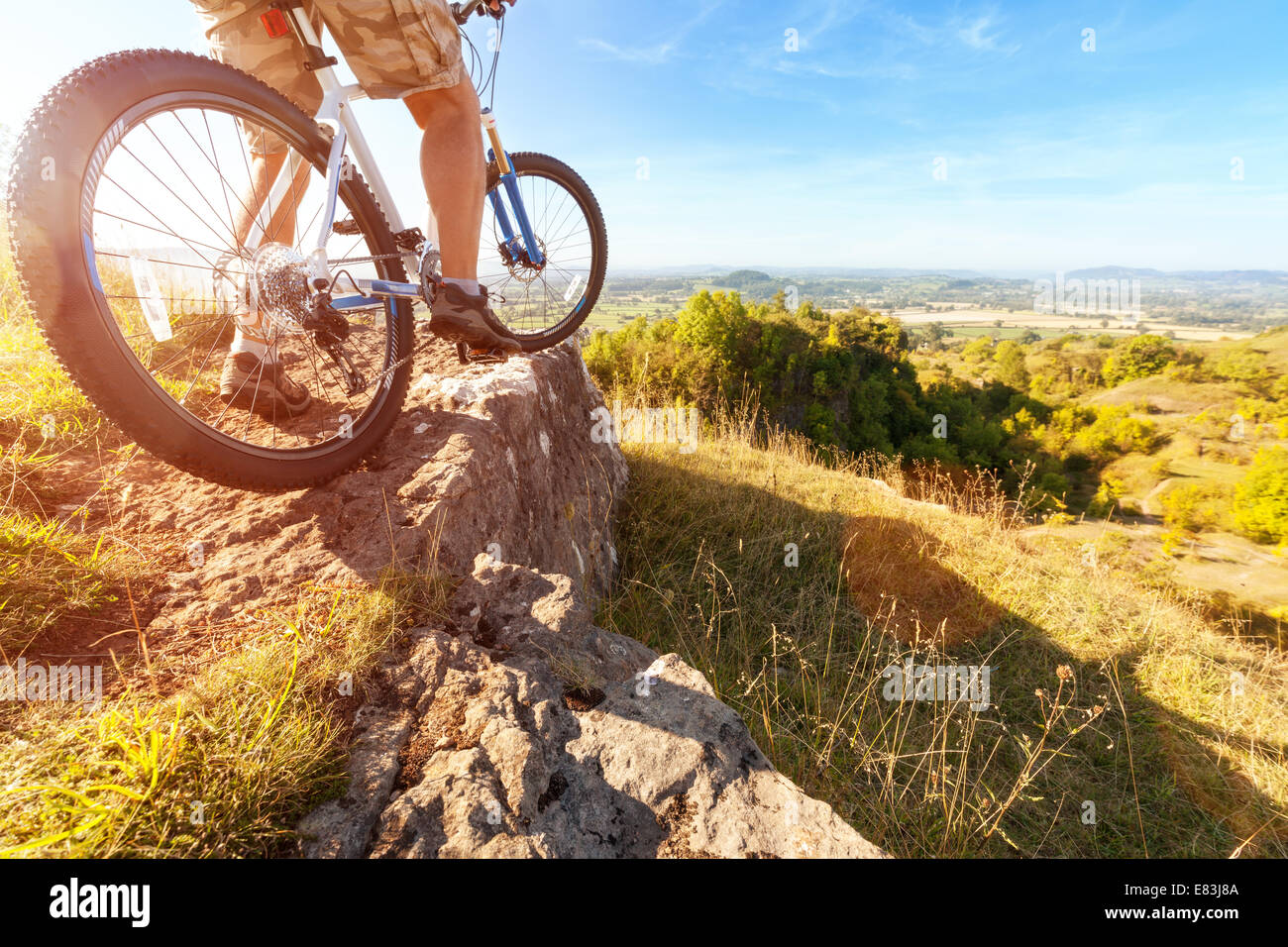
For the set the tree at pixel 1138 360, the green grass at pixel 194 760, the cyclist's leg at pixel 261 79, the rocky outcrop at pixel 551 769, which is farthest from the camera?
the tree at pixel 1138 360

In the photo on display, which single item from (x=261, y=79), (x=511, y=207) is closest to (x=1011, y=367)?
(x=511, y=207)

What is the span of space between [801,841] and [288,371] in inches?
120

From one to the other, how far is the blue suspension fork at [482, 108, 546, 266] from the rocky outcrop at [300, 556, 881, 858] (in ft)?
8.77

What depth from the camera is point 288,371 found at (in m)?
2.78

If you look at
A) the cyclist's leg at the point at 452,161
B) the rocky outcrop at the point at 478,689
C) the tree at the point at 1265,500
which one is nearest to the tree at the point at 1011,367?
the tree at the point at 1265,500

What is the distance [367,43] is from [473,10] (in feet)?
3.52

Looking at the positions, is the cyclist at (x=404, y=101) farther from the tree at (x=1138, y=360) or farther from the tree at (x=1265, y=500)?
the tree at (x=1138, y=360)

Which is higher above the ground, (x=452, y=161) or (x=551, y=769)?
(x=452, y=161)

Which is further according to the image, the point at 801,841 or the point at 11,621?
the point at 11,621

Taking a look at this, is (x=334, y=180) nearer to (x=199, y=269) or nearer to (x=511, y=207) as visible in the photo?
(x=199, y=269)

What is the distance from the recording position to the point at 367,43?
5.82 ft

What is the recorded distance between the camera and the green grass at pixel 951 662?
2.64 m

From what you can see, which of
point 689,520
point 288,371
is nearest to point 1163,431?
point 689,520
